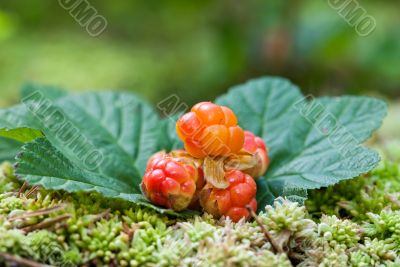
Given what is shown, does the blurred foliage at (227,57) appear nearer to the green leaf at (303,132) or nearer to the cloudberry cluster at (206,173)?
the green leaf at (303,132)

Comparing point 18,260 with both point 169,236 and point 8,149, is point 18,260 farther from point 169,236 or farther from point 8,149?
point 8,149

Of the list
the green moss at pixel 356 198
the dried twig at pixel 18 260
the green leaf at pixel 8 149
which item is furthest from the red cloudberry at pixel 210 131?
the green leaf at pixel 8 149

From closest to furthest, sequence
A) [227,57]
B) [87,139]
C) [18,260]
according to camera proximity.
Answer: [18,260], [87,139], [227,57]

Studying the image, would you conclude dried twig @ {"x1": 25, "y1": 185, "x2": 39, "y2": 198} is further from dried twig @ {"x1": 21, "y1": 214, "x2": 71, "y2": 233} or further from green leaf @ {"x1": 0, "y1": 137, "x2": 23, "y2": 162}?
green leaf @ {"x1": 0, "y1": 137, "x2": 23, "y2": 162}

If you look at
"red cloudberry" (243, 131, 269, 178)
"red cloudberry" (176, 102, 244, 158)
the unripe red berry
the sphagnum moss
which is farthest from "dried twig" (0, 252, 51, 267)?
"red cloudberry" (243, 131, 269, 178)

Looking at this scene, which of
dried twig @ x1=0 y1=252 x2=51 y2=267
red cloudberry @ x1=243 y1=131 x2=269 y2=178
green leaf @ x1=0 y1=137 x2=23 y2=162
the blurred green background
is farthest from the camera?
the blurred green background

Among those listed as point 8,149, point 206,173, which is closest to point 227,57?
point 8,149
